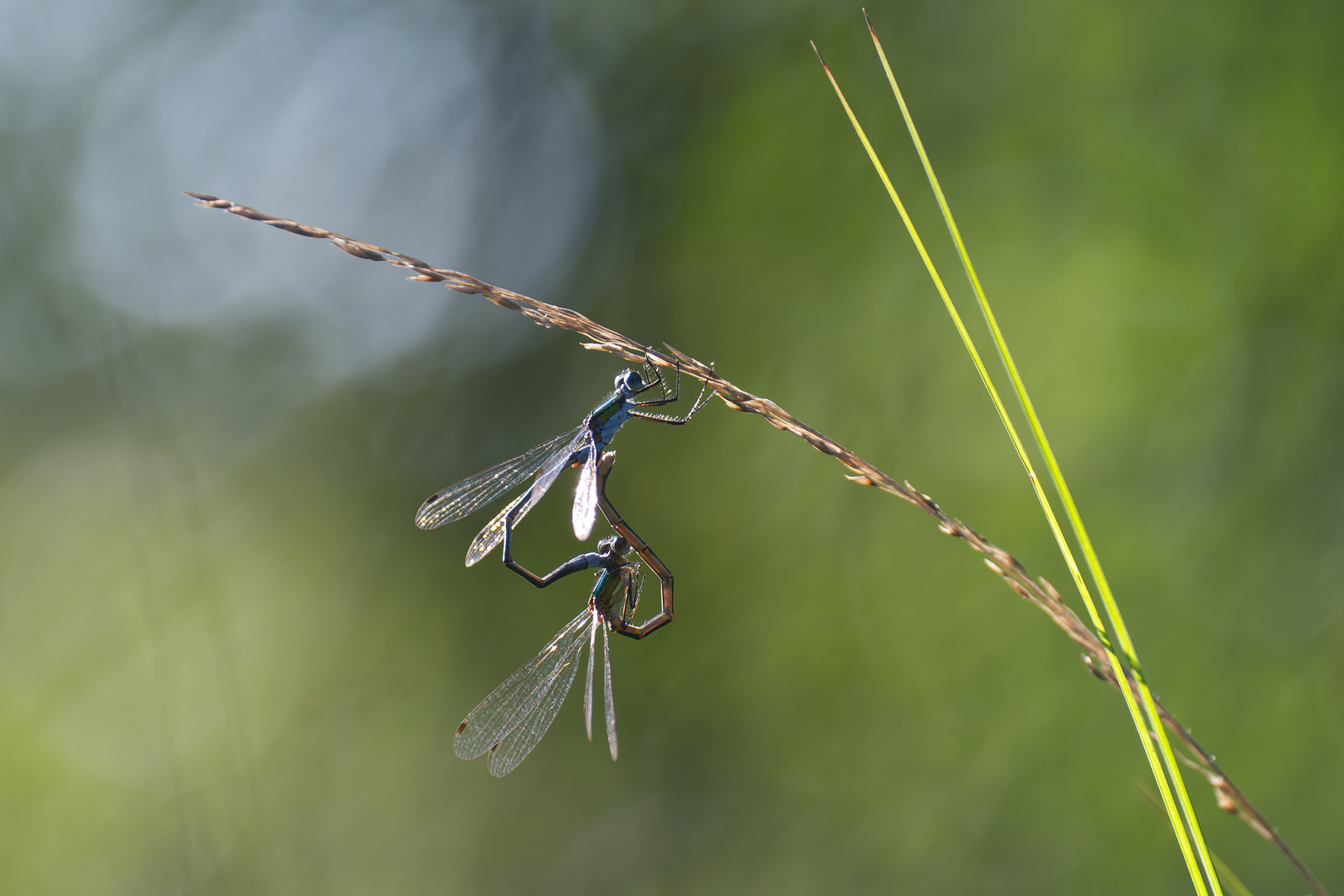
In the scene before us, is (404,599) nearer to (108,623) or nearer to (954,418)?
(108,623)

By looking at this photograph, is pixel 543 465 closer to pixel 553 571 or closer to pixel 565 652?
pixel 553 571

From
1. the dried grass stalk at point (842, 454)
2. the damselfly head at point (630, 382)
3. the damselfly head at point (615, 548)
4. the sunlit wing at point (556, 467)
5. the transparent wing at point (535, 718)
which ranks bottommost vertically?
the transparent wing at point (535, 718)

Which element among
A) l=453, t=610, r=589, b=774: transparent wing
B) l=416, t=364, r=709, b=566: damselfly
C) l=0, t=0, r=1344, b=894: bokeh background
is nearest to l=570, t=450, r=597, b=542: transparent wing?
l=416, t=364, r=709, b=566: damselfly

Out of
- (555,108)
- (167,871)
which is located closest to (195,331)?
(555,108)

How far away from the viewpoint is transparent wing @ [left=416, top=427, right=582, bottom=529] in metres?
1.65

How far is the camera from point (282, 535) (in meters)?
3.82

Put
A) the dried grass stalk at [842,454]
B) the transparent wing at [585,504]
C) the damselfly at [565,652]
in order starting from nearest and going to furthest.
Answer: the dried grass stalk at [842,454]
the transparent wing at [585,504]
the damselfly at [565,652]

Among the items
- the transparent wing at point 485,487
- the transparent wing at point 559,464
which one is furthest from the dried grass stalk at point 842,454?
the transparent wing at point 485,487

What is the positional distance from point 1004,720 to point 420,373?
343cm

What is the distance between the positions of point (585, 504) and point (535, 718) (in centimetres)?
73

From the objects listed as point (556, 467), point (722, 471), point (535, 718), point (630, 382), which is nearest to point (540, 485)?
point (556, 467)

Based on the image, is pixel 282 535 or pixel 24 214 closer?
pixel 24 214

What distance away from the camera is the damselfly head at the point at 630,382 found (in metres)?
1.64

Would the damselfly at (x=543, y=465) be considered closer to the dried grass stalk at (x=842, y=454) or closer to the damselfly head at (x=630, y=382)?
the damselfly head at (x=630, y=382)
